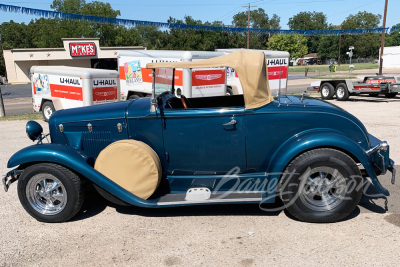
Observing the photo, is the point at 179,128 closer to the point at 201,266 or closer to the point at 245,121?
the point at 245,121

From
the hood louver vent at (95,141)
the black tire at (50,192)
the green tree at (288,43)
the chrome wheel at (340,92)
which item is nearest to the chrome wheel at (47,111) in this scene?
the hood louver vent at (95,141)

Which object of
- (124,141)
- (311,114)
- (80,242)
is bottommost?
(80,242)

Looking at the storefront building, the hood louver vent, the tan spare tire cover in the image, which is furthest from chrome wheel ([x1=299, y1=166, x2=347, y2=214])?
the storefront building

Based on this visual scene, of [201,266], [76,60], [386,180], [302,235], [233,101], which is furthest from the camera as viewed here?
[76,60]

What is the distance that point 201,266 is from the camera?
10.5 feet

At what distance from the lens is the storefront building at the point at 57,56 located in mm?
39219

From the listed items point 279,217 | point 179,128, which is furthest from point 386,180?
point 179,128

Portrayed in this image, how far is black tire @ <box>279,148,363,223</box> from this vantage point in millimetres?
3801

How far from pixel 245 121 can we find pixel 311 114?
0.77m

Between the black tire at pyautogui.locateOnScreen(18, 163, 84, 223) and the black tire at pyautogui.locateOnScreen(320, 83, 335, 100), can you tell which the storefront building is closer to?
the black tire at pyautogui.locateOnScreen(320, 83, 335, 100)

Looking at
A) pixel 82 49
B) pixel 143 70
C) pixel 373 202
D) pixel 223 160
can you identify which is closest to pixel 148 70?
pixel 143 70

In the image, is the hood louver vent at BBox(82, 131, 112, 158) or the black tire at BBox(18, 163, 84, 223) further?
the hood louver vent at BBox(82, 131, 112, 158)

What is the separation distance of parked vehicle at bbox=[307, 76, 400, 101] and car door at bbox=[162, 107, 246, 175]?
1266 cm

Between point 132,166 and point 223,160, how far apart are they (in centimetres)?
107
